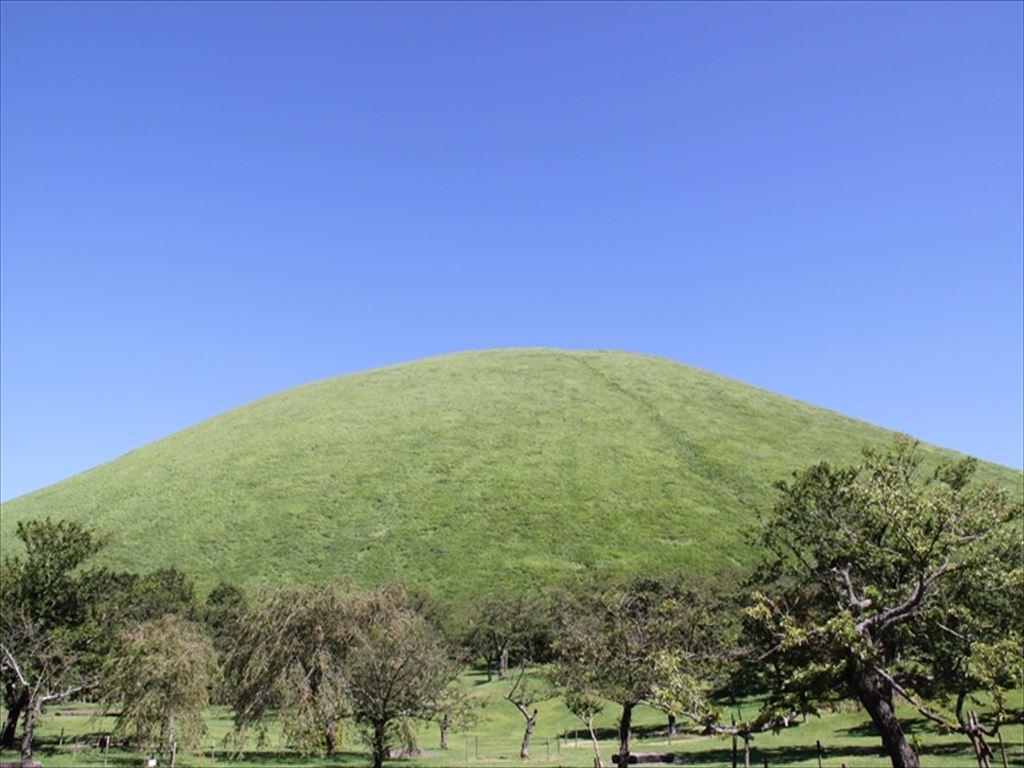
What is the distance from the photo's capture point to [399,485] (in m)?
123

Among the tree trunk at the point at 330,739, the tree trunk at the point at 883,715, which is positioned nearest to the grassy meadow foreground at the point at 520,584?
the tree trunk at the point at 883,715

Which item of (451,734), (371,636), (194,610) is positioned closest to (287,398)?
(194,610)

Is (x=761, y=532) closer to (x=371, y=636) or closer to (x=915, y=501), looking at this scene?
(x=915, y=501)

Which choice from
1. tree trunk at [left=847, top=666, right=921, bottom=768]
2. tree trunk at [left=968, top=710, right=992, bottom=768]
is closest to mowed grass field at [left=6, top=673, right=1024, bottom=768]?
tree trunk at [left=847, top=666, right=921, bottom=768]

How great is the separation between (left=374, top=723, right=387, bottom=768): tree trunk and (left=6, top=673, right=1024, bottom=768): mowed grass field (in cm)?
174

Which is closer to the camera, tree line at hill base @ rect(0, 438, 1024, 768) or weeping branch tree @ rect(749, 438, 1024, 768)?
weeping branch tree @ rect(749, 438, 1024, 768)

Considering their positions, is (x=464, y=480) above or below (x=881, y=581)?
above

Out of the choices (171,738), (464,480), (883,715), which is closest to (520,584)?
(464,480)

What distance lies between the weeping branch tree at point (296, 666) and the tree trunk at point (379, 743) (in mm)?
3197

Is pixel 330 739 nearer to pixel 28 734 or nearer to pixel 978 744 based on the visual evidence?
pixel 28 734

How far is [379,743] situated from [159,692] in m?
10.4

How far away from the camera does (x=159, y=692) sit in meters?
35.7

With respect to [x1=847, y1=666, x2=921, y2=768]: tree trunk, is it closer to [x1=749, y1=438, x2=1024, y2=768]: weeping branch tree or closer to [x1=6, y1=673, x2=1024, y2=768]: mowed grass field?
[x1=749, y1=438, x2=1024, y2=768]: weeping branch tree

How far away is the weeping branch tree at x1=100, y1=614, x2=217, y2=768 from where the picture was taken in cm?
3572
